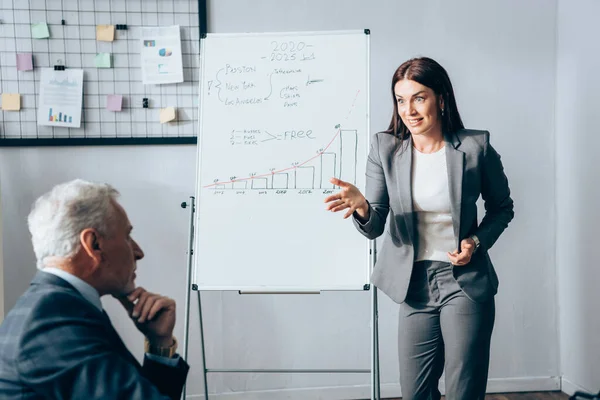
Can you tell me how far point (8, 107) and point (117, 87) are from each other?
472mm

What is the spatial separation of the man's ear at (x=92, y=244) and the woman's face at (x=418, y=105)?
1.09m

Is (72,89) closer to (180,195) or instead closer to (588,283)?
(180,195)

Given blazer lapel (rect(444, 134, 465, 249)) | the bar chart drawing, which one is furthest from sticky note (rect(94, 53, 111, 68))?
blazer lapel (rect(444, 134, 465, 249))

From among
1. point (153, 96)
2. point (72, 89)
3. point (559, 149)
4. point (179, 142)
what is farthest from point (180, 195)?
point (559, 149)

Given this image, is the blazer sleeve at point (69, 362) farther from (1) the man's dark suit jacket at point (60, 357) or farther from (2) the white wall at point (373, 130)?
(2) the white wall at point (373, 130)

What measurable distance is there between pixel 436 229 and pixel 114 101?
1.59 meters

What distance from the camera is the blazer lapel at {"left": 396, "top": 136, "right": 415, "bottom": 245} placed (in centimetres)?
201

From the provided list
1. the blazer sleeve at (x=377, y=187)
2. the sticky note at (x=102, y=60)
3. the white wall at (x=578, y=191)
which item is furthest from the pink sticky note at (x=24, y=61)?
the white wall at (x=578, y=191)

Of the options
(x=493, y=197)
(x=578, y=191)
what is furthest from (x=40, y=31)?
(x=578, y=191)

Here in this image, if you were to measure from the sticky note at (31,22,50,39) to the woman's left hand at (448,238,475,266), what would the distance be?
1989mm

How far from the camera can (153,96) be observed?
2.90 metres

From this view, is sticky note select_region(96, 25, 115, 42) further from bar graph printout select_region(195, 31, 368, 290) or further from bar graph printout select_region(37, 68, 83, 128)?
bar graph printout select_region(195, 31, 368, 290)

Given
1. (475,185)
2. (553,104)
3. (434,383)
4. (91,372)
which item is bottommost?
(434,383)

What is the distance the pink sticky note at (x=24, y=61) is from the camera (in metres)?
2.83
